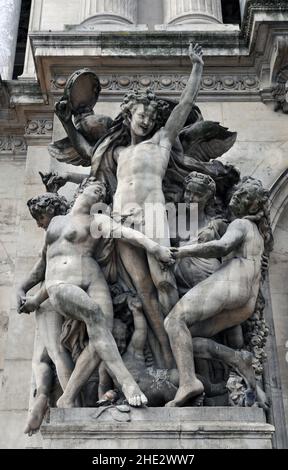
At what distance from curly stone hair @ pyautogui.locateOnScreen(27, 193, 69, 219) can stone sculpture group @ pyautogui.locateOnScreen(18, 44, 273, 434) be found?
0.04 ft

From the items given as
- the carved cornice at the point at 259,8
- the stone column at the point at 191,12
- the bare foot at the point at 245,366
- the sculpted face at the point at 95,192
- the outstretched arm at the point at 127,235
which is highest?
the stone column at the point at 191,12

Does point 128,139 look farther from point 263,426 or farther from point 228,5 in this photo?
point 228,5

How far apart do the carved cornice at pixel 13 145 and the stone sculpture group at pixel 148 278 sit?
2594mm

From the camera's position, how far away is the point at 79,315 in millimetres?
7012

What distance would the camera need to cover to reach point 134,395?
21.2ft

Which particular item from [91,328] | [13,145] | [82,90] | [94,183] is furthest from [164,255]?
[13,145]

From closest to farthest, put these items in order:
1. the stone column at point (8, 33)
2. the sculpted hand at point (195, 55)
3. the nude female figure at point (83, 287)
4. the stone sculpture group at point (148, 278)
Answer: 1. the nude female figure at point (83, 287)
2. the stone sculpture group at point (148, 278)
3. the sculpted hand at point (195, 55)
4. the stone column at point (8, 33)

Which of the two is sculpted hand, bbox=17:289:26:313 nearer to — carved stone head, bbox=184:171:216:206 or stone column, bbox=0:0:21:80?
carved stone head, bbox=184:171:216:206

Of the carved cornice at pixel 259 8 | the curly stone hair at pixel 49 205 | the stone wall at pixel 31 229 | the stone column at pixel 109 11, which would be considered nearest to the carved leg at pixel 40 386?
the stone wall at pixel 31 229

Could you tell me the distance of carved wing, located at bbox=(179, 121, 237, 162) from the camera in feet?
28.7

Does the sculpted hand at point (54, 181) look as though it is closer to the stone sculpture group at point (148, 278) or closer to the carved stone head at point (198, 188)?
the stone sculpture group at point (148, 278)

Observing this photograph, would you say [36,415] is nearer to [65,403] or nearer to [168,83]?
[65,403]

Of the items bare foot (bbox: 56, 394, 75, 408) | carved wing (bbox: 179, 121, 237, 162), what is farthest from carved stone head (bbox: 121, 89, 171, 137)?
bare foot (bbox: 56, 394, 75, 408)

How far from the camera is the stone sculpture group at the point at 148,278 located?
22.8ft
